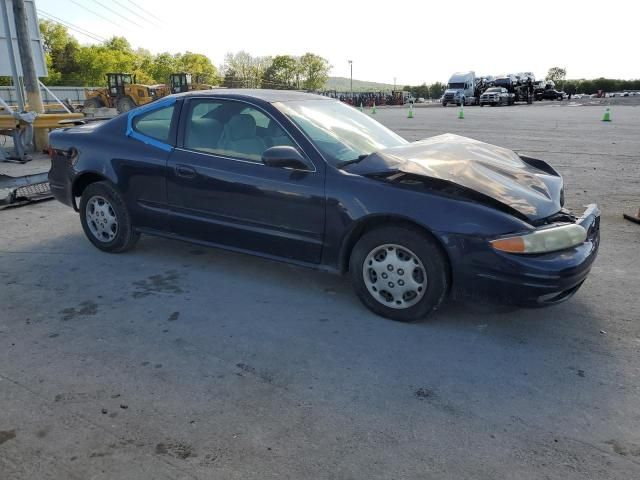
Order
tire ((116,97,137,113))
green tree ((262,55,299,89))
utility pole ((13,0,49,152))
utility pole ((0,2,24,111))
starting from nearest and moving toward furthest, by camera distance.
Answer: utility pole ((13,0,49,152)) < utility pole ((0,2,24,111)) < tire ((116,97,137,113)) < green tree ((262,55,299,89))

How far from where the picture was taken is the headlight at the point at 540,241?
3.17 meters

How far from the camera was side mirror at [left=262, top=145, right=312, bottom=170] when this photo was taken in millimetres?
3707

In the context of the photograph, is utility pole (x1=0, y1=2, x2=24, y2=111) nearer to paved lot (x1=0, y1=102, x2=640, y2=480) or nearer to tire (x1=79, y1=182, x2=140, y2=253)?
tire (x1=79, y1=182, x2=140, y2=253)

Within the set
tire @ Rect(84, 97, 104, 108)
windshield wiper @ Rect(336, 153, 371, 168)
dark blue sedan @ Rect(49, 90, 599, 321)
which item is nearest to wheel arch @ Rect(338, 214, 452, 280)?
dark blue sedan @ Rect(49, 90, 599, 321)

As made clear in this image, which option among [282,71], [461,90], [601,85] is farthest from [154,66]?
[601,85]

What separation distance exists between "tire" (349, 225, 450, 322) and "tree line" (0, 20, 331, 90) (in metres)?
40.6

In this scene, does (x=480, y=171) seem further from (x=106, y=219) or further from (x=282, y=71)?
(x=282, y=71)

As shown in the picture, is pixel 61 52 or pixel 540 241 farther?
pixel 61 52

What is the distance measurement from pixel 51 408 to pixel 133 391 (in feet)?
1.29

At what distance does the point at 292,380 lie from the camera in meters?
2.91

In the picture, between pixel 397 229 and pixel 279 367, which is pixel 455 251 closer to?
pixel 397 229

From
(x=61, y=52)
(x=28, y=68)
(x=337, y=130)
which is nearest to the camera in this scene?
(x=337, y=130)

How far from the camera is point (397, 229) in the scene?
11.5 feet

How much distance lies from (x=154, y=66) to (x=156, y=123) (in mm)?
90677
